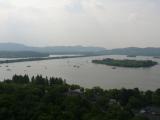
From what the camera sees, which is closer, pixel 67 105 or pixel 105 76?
pixel 67 105

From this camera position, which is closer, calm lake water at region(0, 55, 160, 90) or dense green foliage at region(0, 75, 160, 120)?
dense green foliage at region(0, 75, 160, 120)

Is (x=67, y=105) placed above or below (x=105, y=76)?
above

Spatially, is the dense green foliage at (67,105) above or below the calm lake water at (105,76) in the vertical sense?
above

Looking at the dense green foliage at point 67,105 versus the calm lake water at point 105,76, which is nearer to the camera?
the dense green foliage at point 67,105

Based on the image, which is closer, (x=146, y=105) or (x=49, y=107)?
(x=49, y=107)

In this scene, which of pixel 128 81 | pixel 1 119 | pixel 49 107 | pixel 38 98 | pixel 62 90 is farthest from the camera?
pixel 128 81

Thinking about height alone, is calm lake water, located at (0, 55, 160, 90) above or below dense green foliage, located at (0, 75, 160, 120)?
below

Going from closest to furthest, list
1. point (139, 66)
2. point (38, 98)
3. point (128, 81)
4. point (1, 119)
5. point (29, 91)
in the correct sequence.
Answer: point (1, 119), point (38, 98), point (29, 91), point (128, 81), point (139, 66)

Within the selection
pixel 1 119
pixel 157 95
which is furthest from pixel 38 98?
pixel 157 95

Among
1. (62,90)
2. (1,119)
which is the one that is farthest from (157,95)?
(1,119)

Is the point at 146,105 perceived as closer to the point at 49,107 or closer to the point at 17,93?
the point at 49,107
